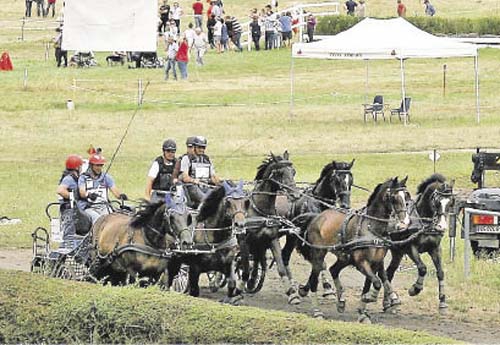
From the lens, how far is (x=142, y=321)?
41.3 ft

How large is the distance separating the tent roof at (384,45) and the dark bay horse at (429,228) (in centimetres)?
2043

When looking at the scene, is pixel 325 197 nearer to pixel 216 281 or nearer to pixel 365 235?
pixel 365 235

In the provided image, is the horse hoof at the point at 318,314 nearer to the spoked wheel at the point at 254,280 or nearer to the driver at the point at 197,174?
the spoked wheel at the point at 254,280

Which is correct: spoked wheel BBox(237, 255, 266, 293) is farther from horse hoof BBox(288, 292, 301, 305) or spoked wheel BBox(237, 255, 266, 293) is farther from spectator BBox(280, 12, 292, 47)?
spectator BBox(280, 12, 292, 47)

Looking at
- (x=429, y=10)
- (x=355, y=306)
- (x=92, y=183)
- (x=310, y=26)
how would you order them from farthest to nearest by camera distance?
1. (x=429, y=10)
2. (x=310, y=26)
3. (x=355, y=306)
4. (x=92, y=183)

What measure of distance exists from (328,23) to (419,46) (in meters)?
20.9

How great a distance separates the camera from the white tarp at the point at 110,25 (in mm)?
23562

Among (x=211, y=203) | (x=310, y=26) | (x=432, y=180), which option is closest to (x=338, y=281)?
(x=432, y=180)

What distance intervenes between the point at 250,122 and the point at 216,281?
69.4 feet

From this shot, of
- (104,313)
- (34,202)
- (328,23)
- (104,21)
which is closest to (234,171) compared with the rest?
(34,202)

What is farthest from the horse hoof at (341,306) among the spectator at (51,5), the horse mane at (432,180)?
the spectator at (51,5)

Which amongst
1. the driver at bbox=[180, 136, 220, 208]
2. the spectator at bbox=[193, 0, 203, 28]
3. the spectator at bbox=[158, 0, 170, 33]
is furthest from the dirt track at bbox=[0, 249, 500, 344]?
the spectator at bbox=[193, 0, 203, 28]

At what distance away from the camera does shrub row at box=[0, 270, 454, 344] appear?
11734mm

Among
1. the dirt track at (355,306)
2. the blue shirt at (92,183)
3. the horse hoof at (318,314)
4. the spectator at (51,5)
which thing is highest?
the spectator at (51,5)
